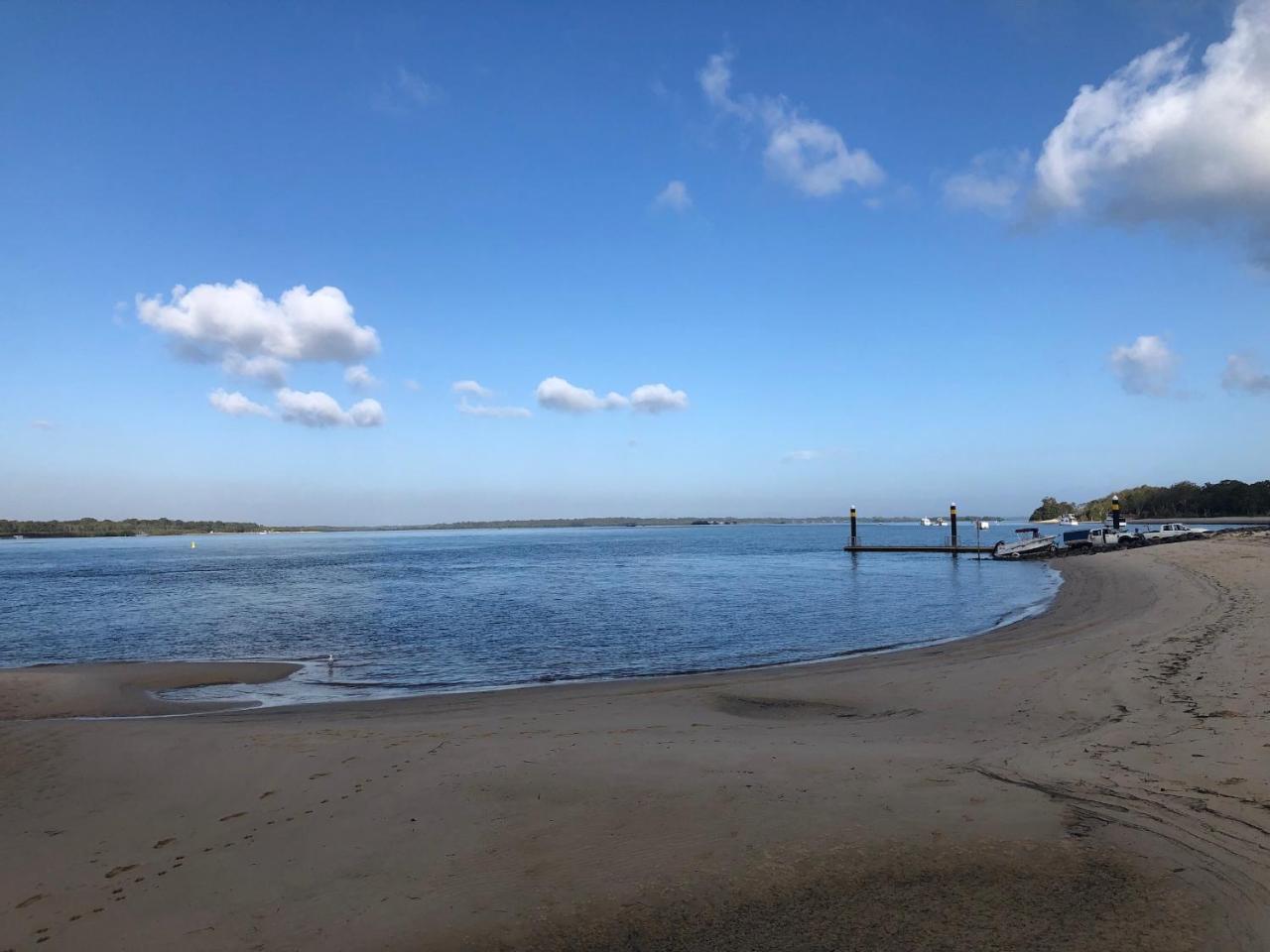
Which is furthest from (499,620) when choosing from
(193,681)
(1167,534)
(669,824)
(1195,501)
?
(1195,501)

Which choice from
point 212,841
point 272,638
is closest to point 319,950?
point 212,841

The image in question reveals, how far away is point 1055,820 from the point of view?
20.1 feet

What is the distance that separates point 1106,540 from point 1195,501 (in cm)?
8174

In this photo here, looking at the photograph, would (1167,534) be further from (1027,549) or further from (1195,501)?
(1195,501)

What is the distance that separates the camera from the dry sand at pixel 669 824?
4.77m

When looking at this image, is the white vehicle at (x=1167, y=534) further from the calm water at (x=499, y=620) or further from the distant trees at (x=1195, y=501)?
the distant trees at (x=1195, y=501)

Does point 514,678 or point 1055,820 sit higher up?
point 1055,820

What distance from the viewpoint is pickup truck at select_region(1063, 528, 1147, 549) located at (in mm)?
55156

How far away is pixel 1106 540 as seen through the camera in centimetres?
5581

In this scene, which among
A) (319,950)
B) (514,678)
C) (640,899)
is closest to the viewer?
(319,950)

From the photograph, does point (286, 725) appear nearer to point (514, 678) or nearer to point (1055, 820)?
point (514, 678)

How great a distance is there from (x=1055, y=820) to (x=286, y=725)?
10.5 m

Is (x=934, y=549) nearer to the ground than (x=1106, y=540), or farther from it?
nearer to the ground

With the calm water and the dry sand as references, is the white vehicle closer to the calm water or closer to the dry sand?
the calm water
